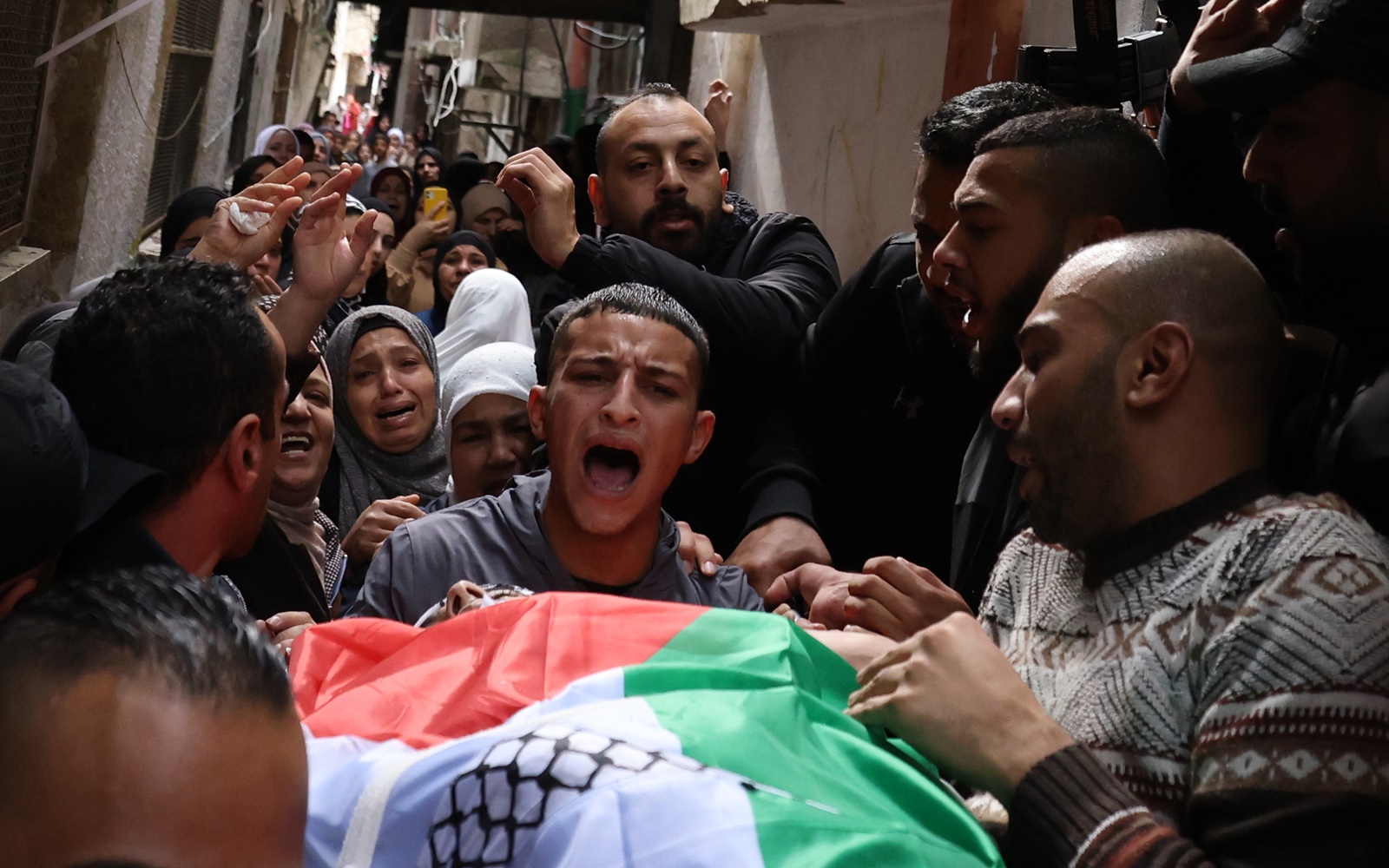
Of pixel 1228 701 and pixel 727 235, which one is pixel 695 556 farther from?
pixel 1228 701

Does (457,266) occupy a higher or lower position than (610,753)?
higher

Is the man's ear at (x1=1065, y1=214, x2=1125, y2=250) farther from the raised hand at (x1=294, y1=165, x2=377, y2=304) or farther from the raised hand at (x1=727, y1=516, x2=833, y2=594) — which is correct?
the raised hand at (x1=294, y1=165, x2=377, y2=304)

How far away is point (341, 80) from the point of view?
4375cm

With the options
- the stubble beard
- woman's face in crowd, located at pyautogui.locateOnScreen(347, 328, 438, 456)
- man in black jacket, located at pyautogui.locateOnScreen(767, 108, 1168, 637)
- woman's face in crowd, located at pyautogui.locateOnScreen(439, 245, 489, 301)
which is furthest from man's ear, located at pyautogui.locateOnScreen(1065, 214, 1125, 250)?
woman's face in crowd, located at pyautogui.locateOnScreen(439, 245, 489, 301)

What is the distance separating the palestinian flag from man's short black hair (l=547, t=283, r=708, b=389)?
106 centimetres

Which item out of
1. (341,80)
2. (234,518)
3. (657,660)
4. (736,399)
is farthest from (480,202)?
(341,80)

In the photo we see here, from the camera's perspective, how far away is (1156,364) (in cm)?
175

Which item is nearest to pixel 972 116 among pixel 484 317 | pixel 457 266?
pixel 484 317

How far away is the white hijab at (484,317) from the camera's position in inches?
200

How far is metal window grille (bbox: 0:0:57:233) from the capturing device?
17.4 feet

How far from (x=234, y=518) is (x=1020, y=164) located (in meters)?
1.47

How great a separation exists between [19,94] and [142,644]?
549cm

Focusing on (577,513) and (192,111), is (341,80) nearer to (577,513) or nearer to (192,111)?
(192,111)

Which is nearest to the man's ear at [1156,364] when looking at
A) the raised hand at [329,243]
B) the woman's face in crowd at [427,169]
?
the raised hand at [329,243]
